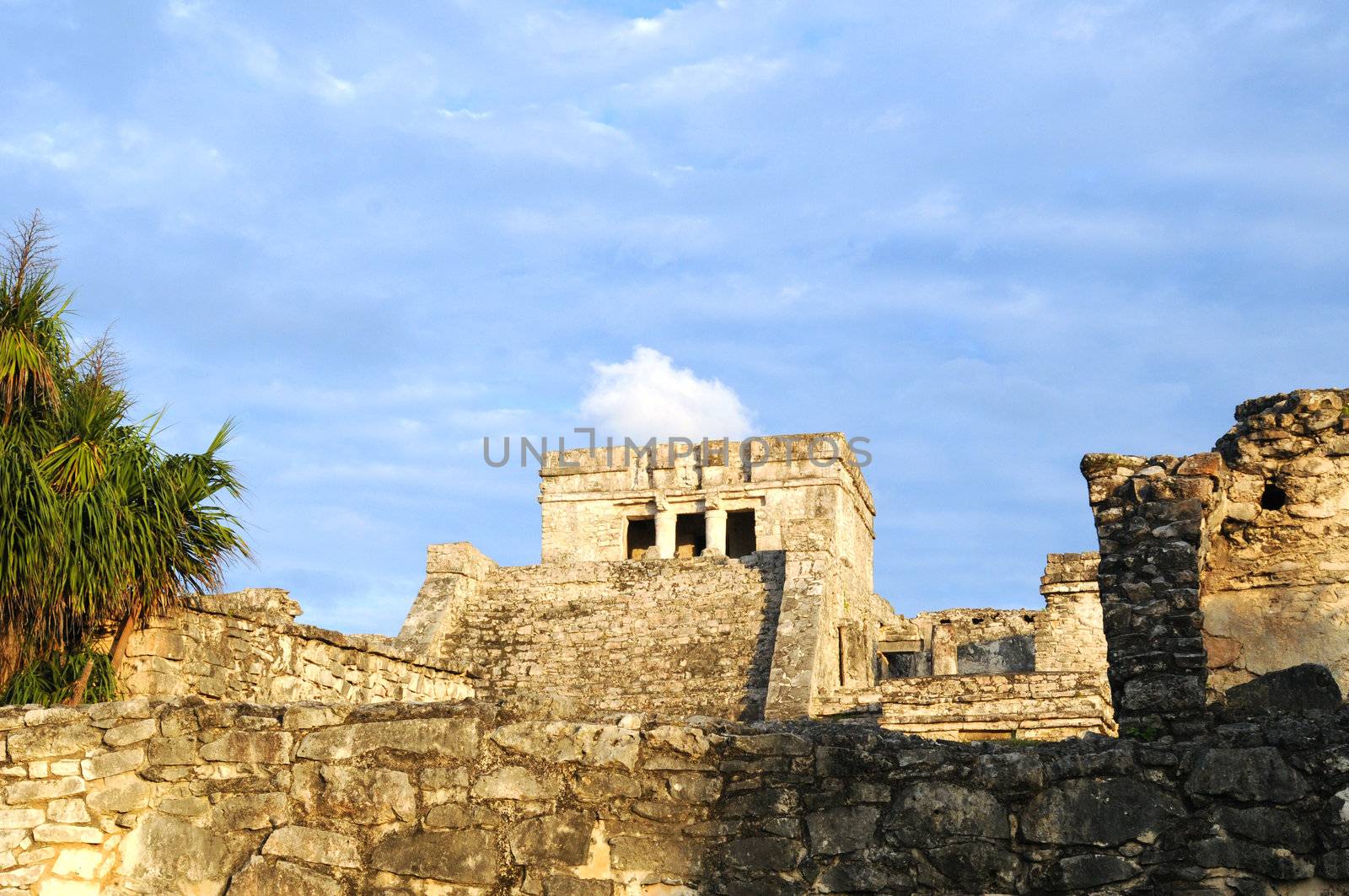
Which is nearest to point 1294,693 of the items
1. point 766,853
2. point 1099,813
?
point 1099,813

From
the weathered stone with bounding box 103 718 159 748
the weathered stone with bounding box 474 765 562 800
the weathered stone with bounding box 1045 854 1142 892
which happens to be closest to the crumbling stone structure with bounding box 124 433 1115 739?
the weathered stone with bounding box 474 765 562 800

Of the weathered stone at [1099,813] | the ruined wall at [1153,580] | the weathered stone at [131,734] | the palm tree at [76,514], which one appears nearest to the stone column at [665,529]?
the palm tree at [76,514]

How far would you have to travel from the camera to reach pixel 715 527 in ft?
83.1

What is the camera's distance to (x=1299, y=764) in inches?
189

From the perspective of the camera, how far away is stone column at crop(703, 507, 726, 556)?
25.0 m

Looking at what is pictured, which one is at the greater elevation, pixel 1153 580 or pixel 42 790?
pixel 1153 580

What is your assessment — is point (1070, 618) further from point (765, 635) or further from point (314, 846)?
point (314, 846)

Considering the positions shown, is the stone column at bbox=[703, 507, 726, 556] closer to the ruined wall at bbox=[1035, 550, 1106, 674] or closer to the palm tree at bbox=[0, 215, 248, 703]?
the ruined wall at bbox=[1035, 550, 1106, 674]

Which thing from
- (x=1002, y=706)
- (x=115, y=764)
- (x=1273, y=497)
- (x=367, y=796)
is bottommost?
(x=367, y=796)

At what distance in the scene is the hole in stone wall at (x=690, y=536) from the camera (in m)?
26.5

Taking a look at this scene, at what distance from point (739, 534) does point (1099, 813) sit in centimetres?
2273

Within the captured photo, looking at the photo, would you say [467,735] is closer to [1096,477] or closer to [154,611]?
[1096,477]

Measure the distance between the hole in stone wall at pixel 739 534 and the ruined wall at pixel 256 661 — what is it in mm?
15127

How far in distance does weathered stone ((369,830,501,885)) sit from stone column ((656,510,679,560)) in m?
19.7
